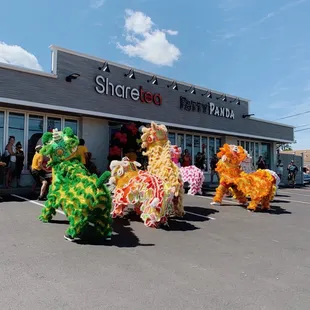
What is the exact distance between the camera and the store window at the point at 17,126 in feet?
36.7

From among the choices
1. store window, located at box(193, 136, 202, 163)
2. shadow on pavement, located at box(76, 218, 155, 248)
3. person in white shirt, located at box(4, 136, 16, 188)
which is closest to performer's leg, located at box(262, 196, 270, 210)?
shadow on pavement, located at box(76, 218, 155, 248)

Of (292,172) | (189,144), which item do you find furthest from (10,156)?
(292,172)

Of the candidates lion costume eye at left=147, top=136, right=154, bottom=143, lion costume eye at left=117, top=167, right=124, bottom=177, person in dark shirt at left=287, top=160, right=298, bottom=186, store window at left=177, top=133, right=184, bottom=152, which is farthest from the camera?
person in dark shirt at left=287, top=160, right=298, bottom=186

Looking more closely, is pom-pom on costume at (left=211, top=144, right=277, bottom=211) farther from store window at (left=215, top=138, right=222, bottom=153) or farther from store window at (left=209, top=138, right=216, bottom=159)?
store window at (left=215, top=138, right=222, bottom=153)

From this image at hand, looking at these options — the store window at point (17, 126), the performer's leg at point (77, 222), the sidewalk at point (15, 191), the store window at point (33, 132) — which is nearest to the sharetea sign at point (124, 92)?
the store window at point (33, 132)

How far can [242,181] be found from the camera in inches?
357

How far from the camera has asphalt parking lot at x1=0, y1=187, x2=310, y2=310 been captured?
315cm

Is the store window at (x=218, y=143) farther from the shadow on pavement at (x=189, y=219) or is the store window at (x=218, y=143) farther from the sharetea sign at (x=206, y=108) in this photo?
the shadow on pavement at (x=189, y=219)

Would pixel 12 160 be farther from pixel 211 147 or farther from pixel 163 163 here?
pixel 211 147

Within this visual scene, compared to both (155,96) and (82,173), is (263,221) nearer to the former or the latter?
(82,173)

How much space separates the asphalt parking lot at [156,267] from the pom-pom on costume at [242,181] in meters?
1.93

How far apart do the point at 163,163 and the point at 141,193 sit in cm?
97

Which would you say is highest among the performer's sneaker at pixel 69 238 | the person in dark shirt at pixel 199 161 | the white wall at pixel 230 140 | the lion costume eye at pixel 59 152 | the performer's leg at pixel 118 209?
the white wall at pixel 230 140

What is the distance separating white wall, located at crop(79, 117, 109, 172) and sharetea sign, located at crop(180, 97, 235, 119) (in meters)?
4.93
